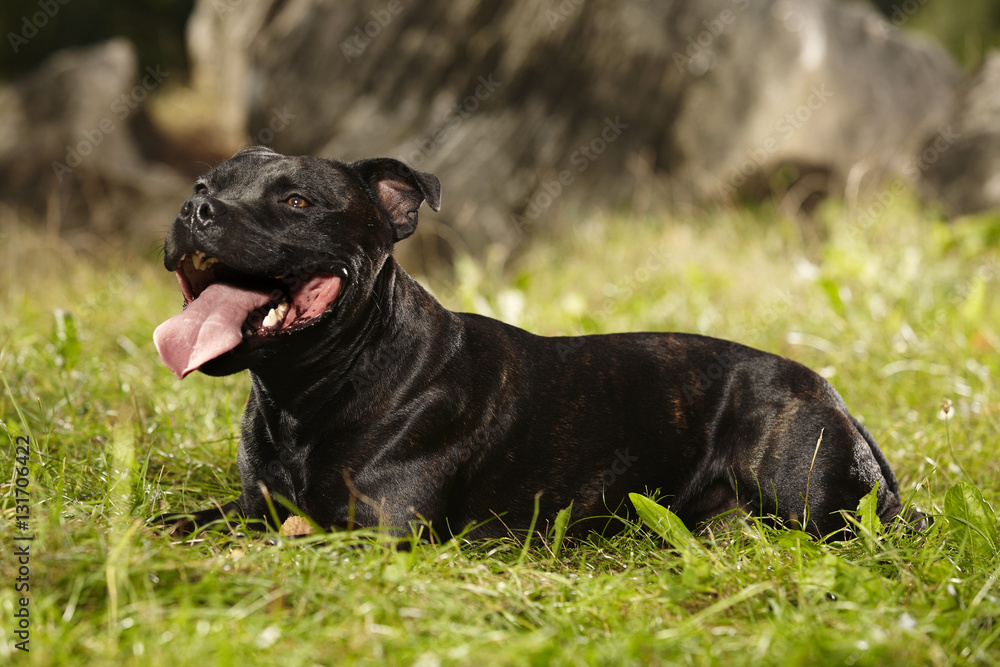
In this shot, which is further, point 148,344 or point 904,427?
point 148,344

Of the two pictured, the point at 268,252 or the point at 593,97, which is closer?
the point at 268,252

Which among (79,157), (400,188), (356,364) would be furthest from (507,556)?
(79,157)

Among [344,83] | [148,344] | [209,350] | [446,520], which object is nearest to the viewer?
[209,350]

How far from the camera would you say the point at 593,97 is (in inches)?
333

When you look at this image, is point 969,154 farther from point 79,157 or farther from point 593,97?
point 79,157

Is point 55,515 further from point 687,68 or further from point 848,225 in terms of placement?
point 687,68

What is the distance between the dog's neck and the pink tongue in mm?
195

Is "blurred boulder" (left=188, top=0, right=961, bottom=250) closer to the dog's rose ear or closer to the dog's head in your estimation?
the dog's rose ear

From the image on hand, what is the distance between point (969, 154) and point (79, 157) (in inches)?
372

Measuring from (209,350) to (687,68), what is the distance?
6.69 metres

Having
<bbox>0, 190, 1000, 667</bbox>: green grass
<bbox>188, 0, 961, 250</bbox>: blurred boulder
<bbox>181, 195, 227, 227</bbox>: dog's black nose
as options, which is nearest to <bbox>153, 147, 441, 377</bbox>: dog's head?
<bbox>181, 195, 227, 227</bbox>: dog's black nose

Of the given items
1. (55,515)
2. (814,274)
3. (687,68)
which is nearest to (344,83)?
(687,68)

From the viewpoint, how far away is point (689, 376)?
3.22 meters

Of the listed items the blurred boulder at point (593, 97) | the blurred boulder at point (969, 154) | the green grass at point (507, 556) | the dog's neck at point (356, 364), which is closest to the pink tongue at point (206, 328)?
the dog's neck at point (356, 364)
